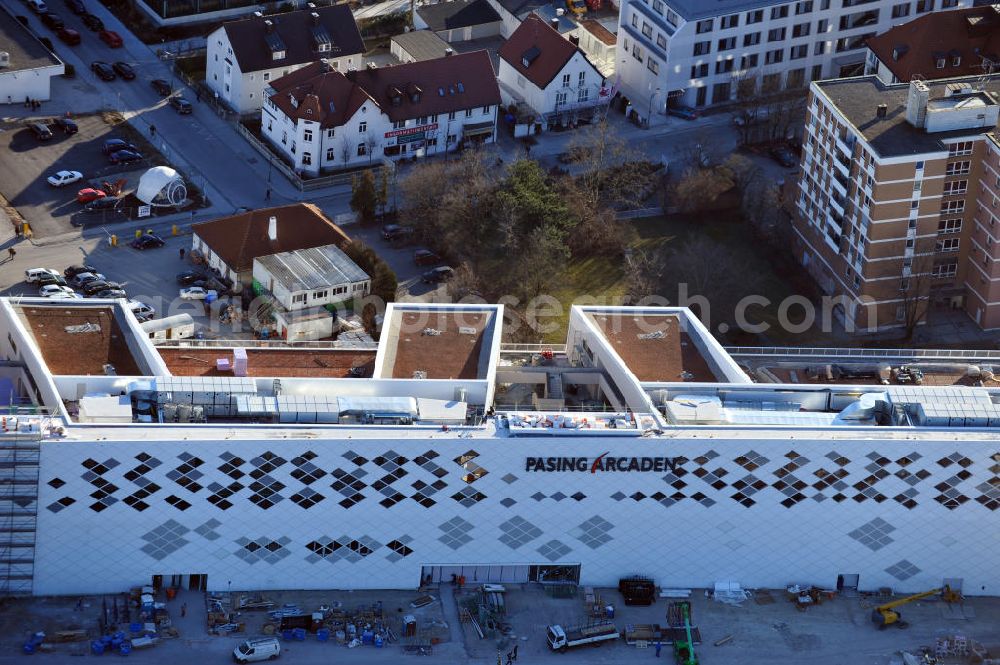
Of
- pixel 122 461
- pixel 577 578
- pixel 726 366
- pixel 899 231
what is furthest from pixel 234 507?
pixel 899 231

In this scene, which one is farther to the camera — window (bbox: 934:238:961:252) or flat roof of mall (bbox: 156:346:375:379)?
window (bbox: 934:238:961:252)

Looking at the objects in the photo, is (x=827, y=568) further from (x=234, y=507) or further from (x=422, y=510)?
(x=234, y=507)

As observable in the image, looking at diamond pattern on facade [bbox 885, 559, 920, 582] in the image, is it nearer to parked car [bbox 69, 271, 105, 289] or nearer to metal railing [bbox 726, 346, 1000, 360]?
metal railing [bbox 726, 346, 1000, 360]

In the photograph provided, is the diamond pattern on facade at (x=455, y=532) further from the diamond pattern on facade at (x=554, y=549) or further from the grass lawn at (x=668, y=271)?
the grass lawn at (x=668, y=271)

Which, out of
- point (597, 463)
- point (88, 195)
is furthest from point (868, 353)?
point (88, 195)

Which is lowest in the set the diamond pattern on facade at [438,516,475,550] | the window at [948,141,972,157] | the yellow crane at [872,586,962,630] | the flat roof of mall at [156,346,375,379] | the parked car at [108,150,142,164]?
the yellow crane at [872,586,962,630]

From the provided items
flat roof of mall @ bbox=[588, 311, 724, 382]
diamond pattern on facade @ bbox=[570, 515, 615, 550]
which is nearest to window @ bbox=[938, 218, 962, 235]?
flat roof of mall @ bbox=[588, 311, 724, 382]

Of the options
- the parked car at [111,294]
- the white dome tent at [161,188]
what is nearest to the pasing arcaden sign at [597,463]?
the parked car at [111,294]
